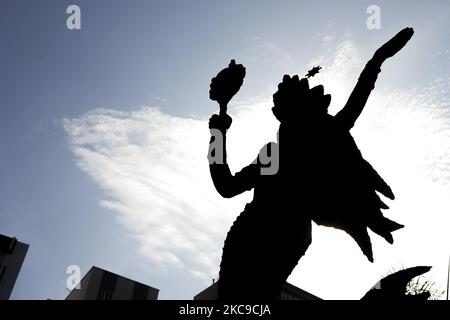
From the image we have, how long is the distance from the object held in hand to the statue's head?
31 cm

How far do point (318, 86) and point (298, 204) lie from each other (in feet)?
3.02

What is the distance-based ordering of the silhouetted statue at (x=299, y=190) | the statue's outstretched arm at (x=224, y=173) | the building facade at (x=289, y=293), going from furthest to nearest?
the building facade at (x=289, y=293), the statue's outstretched arm at (x=224, y=173), the silhouetted statue at (x=299, y=190)

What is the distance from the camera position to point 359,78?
244 centimetres

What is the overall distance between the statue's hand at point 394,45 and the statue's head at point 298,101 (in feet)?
1.46

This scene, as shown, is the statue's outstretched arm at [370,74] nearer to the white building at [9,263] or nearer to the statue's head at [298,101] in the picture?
the statue's head at [298,101]

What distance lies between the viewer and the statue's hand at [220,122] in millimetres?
2676

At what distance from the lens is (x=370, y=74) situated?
7.89 ft

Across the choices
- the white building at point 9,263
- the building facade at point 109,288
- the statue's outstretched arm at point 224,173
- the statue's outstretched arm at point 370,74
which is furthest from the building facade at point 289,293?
the statue's outstretched arm at point 370,74

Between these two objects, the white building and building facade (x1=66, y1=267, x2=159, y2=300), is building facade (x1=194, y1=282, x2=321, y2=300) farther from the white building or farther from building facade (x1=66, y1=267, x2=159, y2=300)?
the white building

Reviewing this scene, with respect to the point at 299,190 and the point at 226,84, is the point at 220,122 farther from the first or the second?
the point at 299,190
